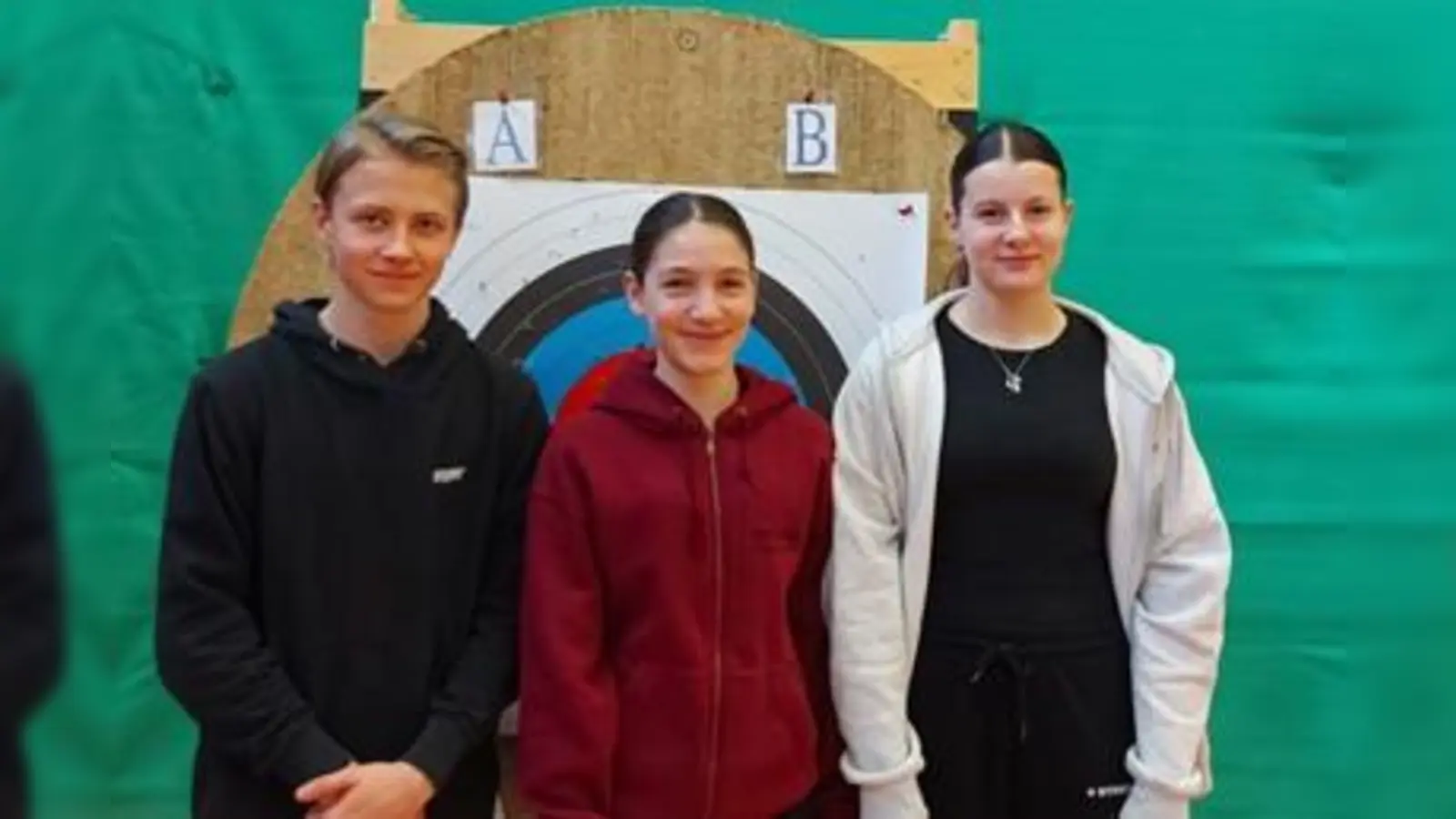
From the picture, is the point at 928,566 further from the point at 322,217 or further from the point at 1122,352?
the point at 322,217

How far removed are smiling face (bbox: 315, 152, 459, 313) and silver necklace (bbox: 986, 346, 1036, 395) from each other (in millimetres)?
456

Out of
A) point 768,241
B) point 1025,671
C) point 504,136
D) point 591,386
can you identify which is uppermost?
point 504,136

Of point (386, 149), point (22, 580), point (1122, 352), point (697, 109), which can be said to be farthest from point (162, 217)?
point (22, 580)

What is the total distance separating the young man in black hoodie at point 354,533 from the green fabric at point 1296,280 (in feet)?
3.24

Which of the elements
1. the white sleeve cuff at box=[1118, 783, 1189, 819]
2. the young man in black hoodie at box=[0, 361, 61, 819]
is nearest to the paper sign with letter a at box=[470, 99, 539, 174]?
the white sleeve cuff at box=[1118, 783, 1189, 819]

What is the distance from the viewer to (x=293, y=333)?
1.32 metres

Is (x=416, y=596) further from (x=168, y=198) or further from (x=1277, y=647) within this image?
(x=1277, y=647)

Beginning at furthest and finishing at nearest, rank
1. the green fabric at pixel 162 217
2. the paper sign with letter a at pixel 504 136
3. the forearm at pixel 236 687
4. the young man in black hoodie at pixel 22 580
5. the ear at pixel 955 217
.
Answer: the green fabric at pixel 162 217, the paper sign with letter a at pixel 504 136, the ear at pixel 955 217, the forearm at pixel 236 687, the young man in black hoodie at pixel 22 580

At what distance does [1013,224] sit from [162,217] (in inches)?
43.6

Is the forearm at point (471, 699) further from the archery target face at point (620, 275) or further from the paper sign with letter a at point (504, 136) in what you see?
the paper sign with letter a at point (504, 136)

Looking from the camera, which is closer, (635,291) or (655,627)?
(655,627)

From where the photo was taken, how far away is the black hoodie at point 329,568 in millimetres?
1266

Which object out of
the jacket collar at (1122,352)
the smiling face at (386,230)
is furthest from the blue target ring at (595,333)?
the smiling face at (386,230)

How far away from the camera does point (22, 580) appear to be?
1.92 ft
